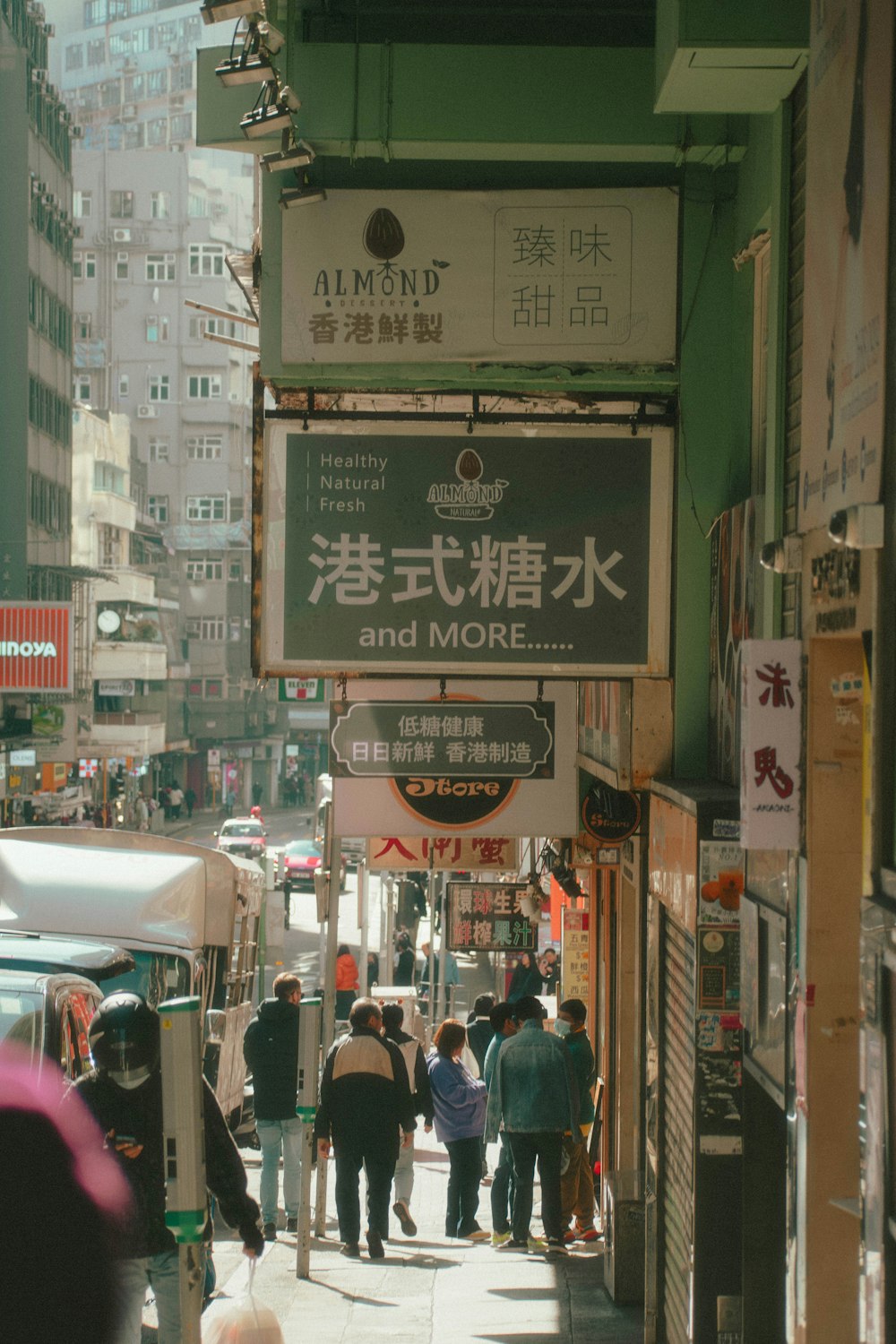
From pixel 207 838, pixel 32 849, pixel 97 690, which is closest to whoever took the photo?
pixel 32 849

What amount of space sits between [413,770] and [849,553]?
4.72m

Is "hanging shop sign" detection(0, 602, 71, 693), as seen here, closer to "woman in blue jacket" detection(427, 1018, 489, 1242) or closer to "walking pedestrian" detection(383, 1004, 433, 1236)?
"walking pedestrian" detection(383, 1004, 433, 1236)

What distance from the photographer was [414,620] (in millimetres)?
7840

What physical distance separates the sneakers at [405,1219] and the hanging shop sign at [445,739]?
3.87 metres

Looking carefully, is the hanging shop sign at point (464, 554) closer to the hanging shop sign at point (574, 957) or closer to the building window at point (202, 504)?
the hanging shop sign at point (574, 957)

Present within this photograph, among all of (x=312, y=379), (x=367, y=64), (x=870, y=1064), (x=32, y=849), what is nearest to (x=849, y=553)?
(x=870, y=1064)

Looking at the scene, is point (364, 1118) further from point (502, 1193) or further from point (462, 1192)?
point (462, 1192)

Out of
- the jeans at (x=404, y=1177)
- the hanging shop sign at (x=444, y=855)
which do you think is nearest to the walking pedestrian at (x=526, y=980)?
the hanging shop sign at (x=444, y=855)

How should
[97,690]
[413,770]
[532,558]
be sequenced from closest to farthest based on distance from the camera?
1. [532,558]
2. [413,770]
3. [97,690]

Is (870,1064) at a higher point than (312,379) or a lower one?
lower

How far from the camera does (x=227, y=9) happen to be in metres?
6.92

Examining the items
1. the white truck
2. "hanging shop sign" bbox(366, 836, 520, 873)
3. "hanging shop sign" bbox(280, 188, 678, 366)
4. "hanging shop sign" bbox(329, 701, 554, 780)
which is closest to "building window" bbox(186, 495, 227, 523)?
"hanging shop sign" bbox(366, 836, 520, 873)

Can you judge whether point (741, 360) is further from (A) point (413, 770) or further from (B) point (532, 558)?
(A) point (413, 770)

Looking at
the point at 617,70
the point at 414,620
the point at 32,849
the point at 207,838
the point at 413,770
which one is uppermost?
the point at 617,70
